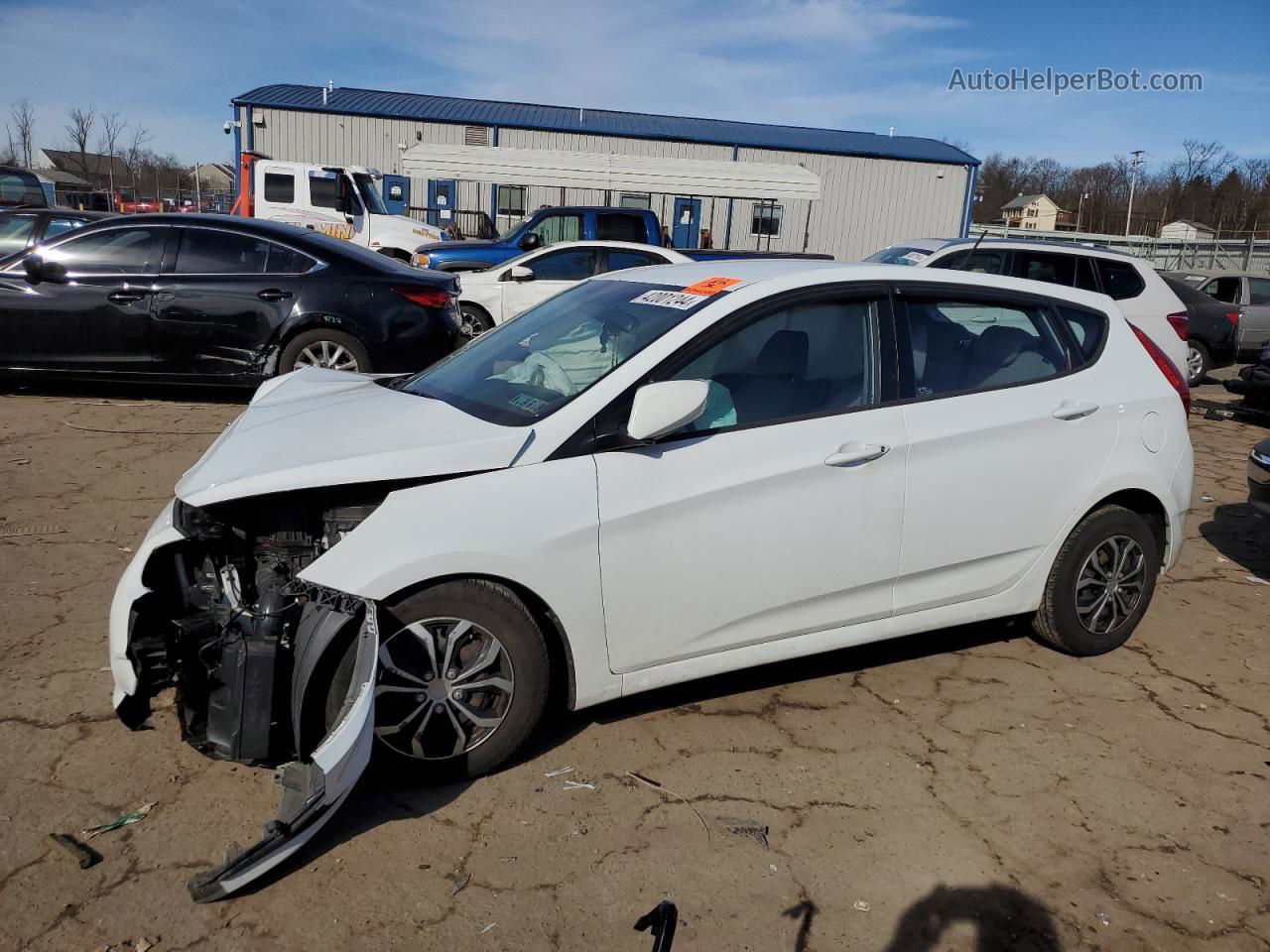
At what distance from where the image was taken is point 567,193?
2864cm

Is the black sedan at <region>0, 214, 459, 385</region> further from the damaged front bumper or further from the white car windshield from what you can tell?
the damaged front bumper

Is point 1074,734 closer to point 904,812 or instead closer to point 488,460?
point 904,812

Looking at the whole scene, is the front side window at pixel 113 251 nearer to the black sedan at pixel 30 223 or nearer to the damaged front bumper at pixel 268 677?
the black sedan at pixel 30 223

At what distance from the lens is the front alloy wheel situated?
2906 mm

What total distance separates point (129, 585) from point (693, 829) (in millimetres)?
1880

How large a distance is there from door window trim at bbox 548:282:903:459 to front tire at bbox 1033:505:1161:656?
1.16 metres

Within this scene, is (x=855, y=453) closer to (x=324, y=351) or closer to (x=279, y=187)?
(x=324, y=351)

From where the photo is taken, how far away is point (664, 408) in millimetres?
2990

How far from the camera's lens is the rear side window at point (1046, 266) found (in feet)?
32.1

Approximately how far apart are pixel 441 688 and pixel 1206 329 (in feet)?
46.9

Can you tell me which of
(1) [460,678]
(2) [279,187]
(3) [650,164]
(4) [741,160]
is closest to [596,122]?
(4) [741,160]

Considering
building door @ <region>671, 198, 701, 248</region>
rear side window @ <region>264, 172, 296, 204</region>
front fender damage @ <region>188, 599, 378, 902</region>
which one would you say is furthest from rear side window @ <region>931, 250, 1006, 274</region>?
building door @ <region>671, 198, 701, 248</region>

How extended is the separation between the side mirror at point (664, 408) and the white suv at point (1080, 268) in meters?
7.28

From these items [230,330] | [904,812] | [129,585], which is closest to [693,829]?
[904,812]
